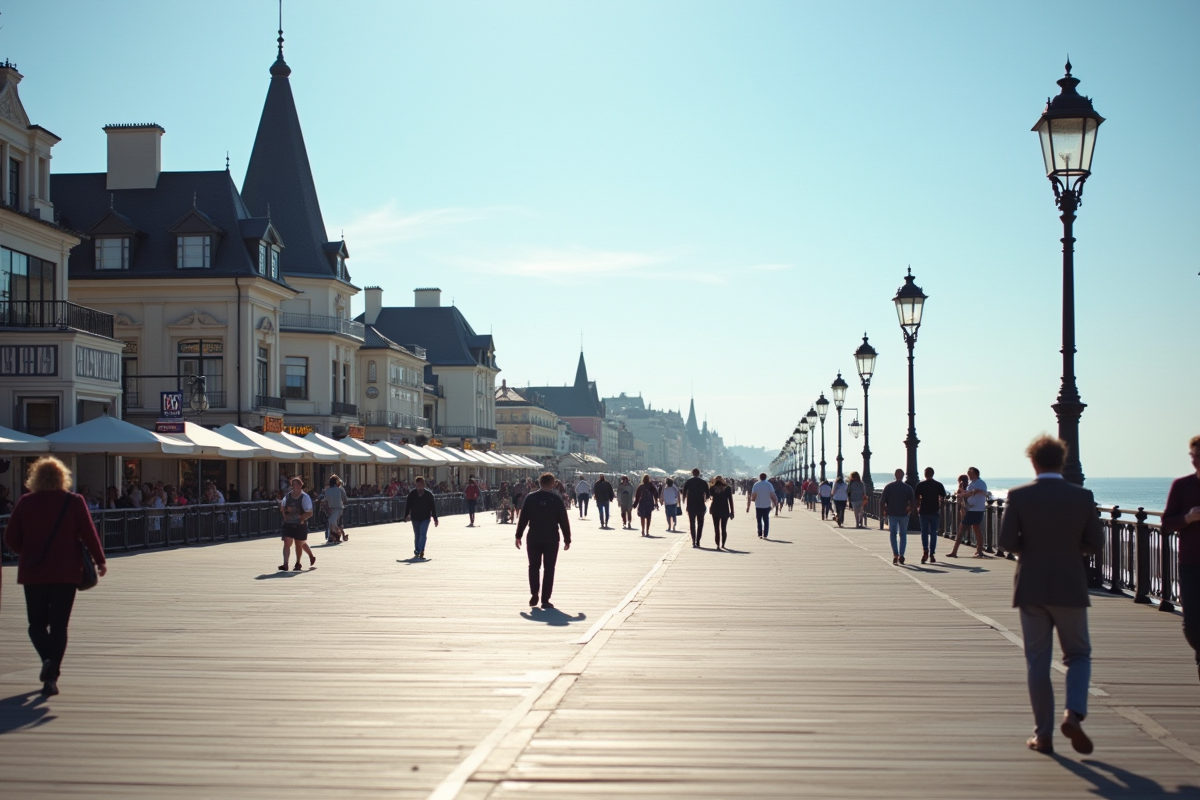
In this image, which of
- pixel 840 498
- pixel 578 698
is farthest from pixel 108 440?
pixel 840 498

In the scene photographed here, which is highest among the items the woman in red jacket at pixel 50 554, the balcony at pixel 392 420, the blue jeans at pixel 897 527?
the balcony at pixel 392 420

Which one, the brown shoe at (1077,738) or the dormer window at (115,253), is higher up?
the dormer window at (115,253)

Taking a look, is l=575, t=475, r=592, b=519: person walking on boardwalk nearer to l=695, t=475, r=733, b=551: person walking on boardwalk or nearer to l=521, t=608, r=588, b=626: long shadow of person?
l=695, t=475, r=733, b=551: person walking on boardwalk

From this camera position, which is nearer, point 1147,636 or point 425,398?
point 1147,636

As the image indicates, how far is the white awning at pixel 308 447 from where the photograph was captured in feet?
126

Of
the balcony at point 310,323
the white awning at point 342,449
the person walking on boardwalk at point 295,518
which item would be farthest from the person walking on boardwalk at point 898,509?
the balcony at point 310,323

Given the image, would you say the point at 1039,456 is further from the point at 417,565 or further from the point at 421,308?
the point at 421,308

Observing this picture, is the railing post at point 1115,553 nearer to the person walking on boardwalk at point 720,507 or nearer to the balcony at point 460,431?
the person walking on boardwalk at point 720,507

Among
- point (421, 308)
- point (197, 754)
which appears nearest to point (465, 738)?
point (197, 754)

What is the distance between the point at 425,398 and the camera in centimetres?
9562

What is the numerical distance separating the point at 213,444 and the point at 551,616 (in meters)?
19.6

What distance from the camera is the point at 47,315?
34.2 meters

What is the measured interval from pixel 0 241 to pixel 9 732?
27.9 m

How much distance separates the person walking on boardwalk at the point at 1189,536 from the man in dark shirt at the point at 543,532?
792cm
